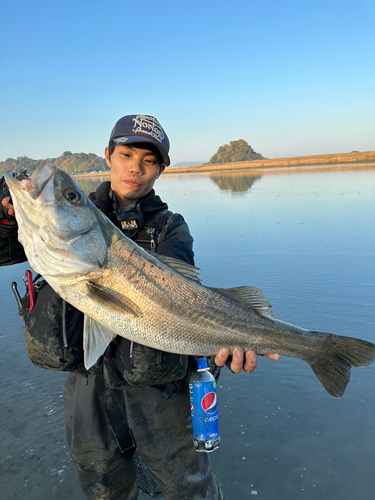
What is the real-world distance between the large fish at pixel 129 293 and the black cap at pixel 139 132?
110 centimetres

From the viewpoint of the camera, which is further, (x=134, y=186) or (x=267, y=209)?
(x=267, y=209)

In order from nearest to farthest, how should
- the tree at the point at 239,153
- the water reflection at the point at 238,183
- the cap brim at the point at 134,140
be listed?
the cap brim at the point at 134,140 → the water reflection at the point at 238,183 → the tree at the point at 239,153

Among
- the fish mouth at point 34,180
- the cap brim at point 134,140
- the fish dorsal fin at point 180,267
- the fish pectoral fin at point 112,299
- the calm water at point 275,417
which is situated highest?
the cap brim at point 134,140

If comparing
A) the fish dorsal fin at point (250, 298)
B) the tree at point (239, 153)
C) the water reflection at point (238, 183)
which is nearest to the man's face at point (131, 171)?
the fish dorsal fin at point (250, 298)

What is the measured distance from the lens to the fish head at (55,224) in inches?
84.7

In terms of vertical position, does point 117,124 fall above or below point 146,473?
above

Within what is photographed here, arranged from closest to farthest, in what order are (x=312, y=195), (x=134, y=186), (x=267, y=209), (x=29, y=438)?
(x=134, y=186), (x=29, y=438), (x=267, y=209), (x=312, y=195)

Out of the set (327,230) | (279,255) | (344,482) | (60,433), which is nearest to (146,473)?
(60,433)

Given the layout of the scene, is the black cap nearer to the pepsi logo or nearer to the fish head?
the fish head

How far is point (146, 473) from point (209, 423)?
121 cm

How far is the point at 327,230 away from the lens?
1217 cm

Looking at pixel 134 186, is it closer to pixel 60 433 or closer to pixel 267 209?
pixel 60 433

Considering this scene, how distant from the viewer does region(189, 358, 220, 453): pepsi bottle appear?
2785 mm

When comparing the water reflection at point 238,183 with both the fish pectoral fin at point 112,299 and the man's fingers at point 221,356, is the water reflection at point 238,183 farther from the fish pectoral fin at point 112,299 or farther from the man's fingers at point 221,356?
the fish pectoral fin at point 112,299
